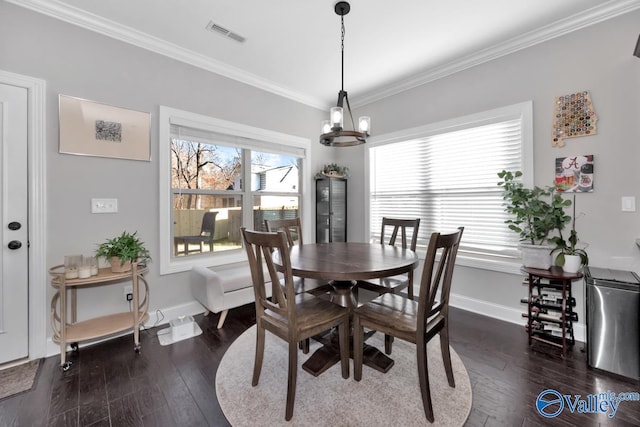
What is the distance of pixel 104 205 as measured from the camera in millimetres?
2492

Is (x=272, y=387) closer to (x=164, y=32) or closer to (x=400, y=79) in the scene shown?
(x=164, y=32)

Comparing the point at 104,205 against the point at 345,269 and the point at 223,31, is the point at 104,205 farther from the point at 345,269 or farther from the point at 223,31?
the point at 345,269

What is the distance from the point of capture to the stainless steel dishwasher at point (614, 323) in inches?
74.4

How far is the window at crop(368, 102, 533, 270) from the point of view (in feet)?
9.50

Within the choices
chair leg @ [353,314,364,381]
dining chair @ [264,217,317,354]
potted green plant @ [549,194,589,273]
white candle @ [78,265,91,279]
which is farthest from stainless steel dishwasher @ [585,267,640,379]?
white candle @ [78,265,91,279]

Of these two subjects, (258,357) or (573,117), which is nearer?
(258,357)

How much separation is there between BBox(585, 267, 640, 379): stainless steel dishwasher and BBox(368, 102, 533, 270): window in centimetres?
87

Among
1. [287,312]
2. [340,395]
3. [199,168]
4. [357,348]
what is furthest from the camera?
[199,168]

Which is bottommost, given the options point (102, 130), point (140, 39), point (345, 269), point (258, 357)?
point (258, 357)

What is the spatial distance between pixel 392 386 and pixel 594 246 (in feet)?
7.25

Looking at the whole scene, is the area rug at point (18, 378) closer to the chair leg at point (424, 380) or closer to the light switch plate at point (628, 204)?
the chair leg at point (424, 380)

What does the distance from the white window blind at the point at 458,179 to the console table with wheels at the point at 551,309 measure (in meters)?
0.53

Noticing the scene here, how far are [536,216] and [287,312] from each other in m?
2.42

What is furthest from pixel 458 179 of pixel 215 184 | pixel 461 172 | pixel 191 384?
pixel 191 384
